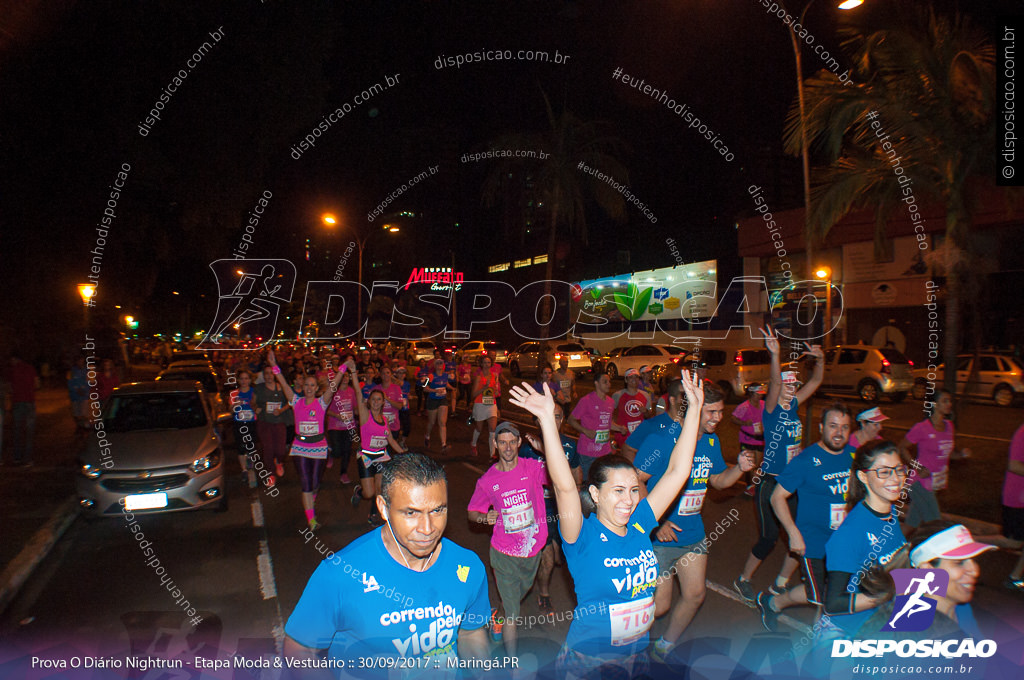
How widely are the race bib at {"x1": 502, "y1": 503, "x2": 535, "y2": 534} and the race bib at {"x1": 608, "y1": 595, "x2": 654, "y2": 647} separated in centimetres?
157

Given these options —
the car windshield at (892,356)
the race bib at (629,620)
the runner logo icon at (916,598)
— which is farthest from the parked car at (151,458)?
the car windshield at (892,356)

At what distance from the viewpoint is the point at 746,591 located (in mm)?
5461

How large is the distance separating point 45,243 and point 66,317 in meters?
3.81

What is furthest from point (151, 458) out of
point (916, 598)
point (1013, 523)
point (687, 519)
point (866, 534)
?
point (1013, 523)

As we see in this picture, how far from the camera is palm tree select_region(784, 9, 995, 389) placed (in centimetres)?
913

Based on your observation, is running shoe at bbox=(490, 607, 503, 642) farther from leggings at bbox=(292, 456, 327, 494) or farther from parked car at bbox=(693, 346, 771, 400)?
parked car at bbox=(693, 346, 771, 400)

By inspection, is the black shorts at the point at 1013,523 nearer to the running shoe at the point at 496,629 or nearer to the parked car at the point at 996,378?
the running shoe at the point at 496,629

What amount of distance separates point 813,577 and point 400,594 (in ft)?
11.3

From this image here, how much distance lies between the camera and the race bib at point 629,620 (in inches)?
117

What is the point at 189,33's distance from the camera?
11.8 m

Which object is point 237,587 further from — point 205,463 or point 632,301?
point 632,301

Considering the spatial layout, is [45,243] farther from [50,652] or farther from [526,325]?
[526,325]

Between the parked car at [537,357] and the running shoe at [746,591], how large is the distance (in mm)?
23856

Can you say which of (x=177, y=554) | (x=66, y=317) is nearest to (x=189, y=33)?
(x=66, y=317)
